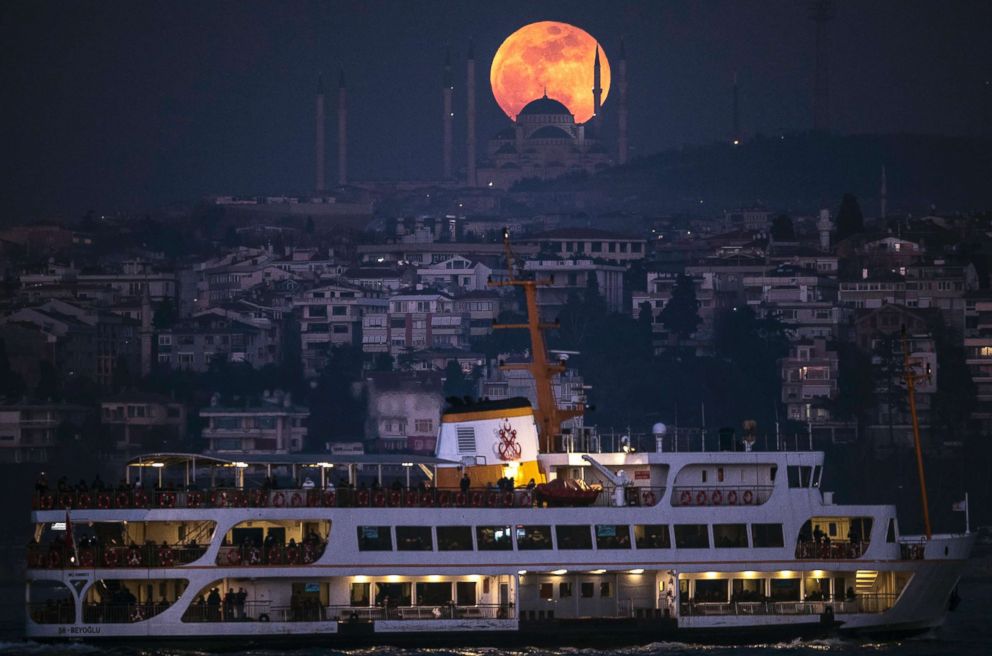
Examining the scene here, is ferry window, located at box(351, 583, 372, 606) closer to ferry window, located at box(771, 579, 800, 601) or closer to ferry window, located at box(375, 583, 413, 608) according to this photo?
ferry window, located at box(375, 583, 413, 608)

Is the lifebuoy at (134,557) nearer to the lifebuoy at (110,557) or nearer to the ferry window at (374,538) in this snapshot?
the lifebuoy at (110,557)

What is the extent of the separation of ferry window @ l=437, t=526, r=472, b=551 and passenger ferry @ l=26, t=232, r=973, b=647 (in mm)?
23

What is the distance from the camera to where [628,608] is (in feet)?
136

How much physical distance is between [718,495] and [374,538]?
5.89m

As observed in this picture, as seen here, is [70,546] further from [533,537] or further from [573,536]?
[573,536]

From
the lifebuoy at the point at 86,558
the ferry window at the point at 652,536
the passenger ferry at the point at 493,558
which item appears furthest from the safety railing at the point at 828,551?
the lifebuoy at the point at 86,558

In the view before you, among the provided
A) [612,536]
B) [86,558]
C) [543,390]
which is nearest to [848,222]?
[543,390]

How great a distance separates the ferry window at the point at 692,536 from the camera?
4169cm

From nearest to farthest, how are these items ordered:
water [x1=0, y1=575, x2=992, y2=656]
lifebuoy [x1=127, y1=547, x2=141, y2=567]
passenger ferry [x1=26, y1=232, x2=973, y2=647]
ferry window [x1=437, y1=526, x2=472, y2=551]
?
water [x1=0, y1=575, x2=992, y2=656], lifebuoy [x1=127, y1=547, x2=141, y2=567], passenger ferry [x1=26, y1=232, x2=973, y2=647], ferry window [x1=437, y1=526, x2=472, y2=551]

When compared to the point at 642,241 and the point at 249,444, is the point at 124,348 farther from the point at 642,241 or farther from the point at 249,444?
the point at 642,241

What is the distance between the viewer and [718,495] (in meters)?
42.4

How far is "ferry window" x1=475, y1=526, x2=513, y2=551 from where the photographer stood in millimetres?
41250

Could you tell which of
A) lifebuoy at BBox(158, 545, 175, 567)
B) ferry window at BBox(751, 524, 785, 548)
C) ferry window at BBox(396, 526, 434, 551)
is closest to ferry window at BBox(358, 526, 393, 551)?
ferry window at BBox(396, 526, 434, 551)

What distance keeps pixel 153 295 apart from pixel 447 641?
100 m
